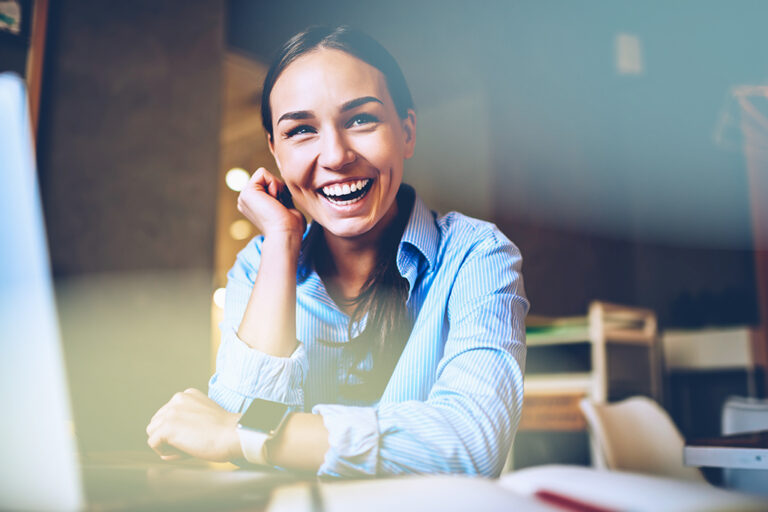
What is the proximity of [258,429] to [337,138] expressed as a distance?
0.34m

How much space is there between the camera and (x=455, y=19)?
78.7 inches

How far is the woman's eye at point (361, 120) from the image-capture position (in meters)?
0.66

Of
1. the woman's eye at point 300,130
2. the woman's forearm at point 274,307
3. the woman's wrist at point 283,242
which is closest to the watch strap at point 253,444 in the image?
the woman's forearm at point 274,307

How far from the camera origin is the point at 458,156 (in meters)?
2.75

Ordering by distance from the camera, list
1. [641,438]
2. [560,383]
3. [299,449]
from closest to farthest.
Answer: [299,449] < [641,438] < [560,383]

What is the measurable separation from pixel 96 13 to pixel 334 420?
1909 mm

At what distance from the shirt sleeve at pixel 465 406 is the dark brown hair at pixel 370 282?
0.06 meters

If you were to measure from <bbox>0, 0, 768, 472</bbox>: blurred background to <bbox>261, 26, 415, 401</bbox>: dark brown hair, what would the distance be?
45 millimetres

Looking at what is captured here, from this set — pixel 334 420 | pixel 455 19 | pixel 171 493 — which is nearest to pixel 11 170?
pixel 171 493

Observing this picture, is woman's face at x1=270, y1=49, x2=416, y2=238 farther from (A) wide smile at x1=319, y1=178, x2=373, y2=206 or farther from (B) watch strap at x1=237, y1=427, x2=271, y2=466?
(B) watch strap at x1=237, y1=427, x2=271, y2=466

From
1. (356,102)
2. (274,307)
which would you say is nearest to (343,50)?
(356,102)

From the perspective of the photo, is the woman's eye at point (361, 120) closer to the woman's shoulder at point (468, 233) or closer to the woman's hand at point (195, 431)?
the woman's shoulder at point (468, 233)

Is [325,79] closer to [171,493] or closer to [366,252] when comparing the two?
[366,252]

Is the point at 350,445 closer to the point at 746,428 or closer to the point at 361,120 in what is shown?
the point at 361,120
